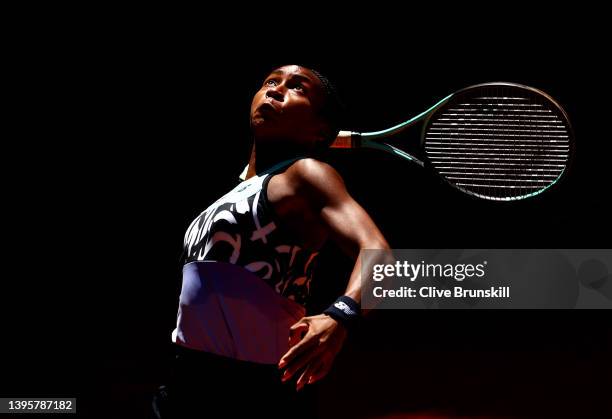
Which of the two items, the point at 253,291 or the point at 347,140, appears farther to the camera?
the point at 347,140

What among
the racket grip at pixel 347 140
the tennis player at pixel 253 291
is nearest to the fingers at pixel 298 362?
the tennis player at pixel 253 291

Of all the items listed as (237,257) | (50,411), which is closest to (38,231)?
(50,411)

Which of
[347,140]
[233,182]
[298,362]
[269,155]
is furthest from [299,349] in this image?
[233,182]

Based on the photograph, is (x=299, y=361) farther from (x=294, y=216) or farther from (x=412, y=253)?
(x=412, y=253)

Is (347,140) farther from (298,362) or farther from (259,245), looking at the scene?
(298,362)

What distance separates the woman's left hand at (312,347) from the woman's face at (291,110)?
50 centimetres

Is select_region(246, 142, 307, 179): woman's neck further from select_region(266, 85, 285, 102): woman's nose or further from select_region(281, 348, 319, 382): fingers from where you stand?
select_region(281, 348, 319, 382): fingers

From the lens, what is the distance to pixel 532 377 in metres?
3.04

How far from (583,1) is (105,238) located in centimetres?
273

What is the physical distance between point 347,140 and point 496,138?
519mm

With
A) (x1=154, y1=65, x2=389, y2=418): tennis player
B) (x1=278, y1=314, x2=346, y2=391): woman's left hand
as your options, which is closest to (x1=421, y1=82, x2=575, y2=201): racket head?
(x1=154, y1=65, x2=389, y2=418): tennis player

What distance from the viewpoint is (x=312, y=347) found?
984 millimetres

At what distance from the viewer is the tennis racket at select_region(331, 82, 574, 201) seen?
1826 mm

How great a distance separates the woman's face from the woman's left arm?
0.67 ft
